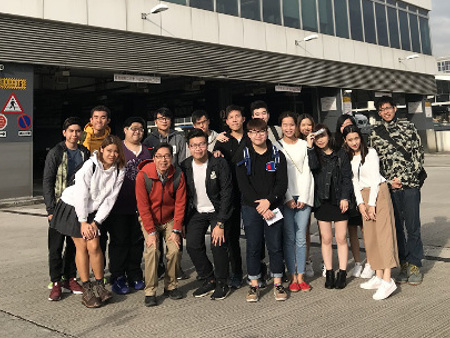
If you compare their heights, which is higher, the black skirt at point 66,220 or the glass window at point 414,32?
the glass window at point 414,32

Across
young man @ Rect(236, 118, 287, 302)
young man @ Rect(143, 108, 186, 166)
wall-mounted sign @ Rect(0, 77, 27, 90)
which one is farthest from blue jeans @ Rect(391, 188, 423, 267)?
wall-mounted sign @ Rect(0, 77, 27, 90)

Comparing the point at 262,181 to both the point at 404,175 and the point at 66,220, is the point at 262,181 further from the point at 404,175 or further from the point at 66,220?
the point at 66,220

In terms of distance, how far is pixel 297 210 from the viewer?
4.27 metres

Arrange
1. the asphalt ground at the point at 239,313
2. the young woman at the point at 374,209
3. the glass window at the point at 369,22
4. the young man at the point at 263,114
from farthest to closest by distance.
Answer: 1. the glass window at the point at 369,22
2. the young man at the point at 263,114
3. the young woman at the point at 374,209
4. the asphalt ground at the point at 239,313

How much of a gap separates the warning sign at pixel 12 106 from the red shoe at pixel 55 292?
9700 millimetres

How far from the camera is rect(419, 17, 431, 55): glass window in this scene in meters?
26.4

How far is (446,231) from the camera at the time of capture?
6531mm

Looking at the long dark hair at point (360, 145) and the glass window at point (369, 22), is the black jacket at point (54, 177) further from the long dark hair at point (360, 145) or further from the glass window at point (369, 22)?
the glass window at point (369, 22)

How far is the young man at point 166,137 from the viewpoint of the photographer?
4.84 metres

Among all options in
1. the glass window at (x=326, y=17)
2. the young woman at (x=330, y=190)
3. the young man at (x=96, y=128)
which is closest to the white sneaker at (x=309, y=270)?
the young woman at (x=330, y=190)

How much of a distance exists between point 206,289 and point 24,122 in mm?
10588

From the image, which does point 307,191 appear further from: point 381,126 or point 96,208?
point 96,208

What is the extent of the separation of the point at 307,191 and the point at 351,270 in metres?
1.35

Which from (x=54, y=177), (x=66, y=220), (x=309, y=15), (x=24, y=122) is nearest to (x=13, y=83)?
(x=24, y=122)
